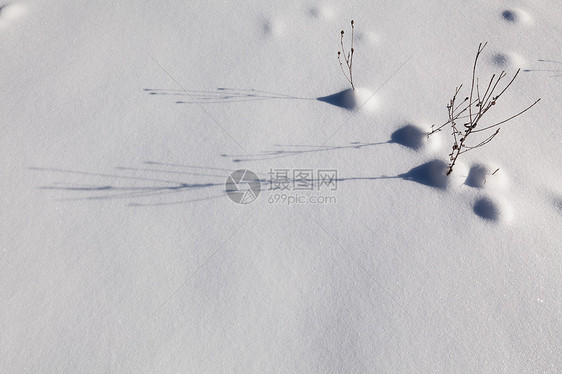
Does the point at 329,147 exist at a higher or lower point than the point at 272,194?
higher

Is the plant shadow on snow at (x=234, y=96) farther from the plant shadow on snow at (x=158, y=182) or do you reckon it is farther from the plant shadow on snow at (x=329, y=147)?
the plant shadow on snow at (x=158, y=182)

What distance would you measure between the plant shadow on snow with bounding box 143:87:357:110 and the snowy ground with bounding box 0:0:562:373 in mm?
17

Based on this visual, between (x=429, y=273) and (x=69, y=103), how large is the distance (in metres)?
2.69

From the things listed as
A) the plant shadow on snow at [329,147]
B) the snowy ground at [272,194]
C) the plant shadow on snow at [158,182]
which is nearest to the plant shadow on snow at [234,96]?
the snowy ground at [272,194]

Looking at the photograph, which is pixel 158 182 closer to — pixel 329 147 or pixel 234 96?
pixel 234 96

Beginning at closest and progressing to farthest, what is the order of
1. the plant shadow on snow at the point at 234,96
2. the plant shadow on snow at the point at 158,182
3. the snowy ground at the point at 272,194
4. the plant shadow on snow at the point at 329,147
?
the snowy ground at the point at 272,194 < the plant shadow on snow at the point at 158,182 < the plant shadow on snow at the point at 329,147 < the plant shadow on snow at the point at 234,96

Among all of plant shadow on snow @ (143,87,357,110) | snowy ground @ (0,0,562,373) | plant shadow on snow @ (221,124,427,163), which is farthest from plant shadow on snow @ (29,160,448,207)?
plant shadow on snow @ (143,87,357,110)

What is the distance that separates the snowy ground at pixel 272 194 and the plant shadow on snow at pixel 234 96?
17 millimetres

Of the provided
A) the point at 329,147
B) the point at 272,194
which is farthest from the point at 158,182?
the point at 329,147

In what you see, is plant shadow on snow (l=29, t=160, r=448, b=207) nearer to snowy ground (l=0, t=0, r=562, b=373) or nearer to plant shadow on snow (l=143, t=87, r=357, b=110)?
snowy ground (l=0, t=0, r=562, b=373)

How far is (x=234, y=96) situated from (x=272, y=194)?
2.71 feet

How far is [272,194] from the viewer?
2271 mm

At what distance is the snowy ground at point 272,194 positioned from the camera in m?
1.90

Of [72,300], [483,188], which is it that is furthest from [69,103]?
[483,188]
